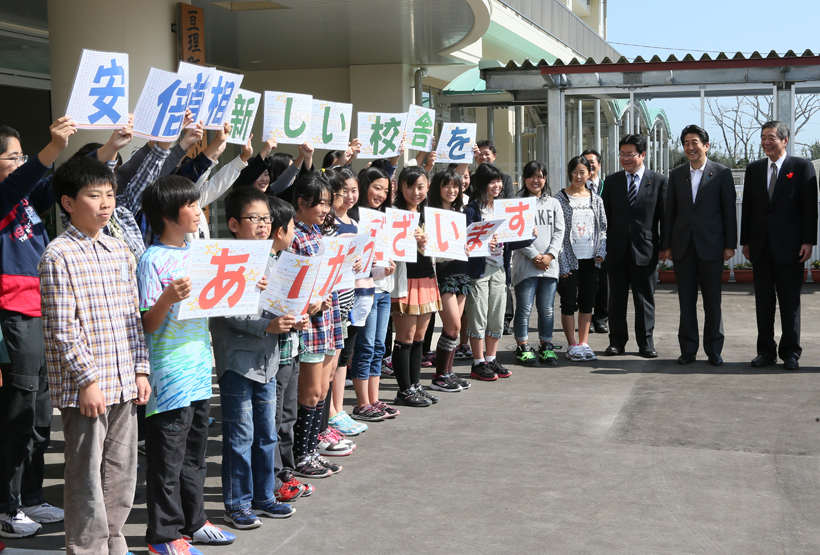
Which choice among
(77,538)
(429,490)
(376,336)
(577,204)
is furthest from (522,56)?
(77,538)

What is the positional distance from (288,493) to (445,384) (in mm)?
2613

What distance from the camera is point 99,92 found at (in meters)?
4.25

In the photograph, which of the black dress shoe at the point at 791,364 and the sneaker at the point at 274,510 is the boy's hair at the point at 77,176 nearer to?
the sneaker at the point at 274,510

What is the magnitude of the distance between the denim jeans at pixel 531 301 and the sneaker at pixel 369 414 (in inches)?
83.5

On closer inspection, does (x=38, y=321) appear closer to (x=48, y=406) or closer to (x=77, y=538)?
(x=48, y=406)

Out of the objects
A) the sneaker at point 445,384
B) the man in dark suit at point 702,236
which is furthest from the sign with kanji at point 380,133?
the man in dark suit at point 702,236

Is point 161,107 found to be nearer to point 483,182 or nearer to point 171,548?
point 171,548

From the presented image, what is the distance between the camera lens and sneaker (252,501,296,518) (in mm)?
4273

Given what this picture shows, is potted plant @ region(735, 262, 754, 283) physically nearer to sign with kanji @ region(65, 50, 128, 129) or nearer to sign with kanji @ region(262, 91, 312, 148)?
sign with kanji @ region(262, 91, 312, 148)

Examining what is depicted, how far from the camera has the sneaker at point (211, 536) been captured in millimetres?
3959

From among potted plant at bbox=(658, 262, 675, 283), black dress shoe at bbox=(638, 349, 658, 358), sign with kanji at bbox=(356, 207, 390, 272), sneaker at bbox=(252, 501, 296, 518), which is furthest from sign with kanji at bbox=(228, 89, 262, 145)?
potted plant at bbox=(658, 262, 675, 283)

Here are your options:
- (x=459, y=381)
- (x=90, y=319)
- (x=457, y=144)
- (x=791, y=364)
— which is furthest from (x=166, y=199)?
(x=791, y=364)

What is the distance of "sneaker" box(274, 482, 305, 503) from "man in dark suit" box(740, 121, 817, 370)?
15.5 ft

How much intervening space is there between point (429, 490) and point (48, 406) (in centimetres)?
199
